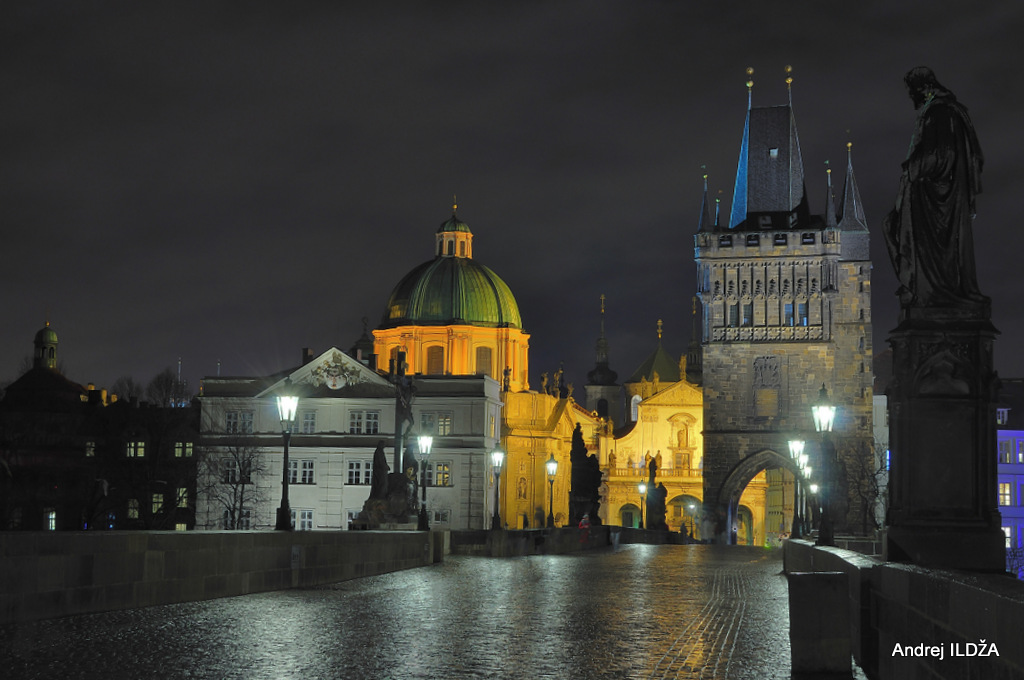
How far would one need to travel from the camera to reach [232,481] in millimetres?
77625

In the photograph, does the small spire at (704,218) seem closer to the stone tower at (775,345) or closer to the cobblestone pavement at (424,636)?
the stone tower at (775,345)

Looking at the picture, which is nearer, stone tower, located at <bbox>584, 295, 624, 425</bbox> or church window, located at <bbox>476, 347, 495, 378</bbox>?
church window, located at <bbox>476, 347, 495, 378</bbox>

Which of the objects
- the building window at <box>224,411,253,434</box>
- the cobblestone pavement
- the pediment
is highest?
the pediment

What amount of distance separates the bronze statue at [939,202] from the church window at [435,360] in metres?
90.8

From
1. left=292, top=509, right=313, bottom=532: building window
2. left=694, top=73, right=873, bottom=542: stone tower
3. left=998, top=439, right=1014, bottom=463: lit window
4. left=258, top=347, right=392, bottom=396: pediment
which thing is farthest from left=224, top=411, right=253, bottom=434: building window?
left=998, top=439, right=1014, bottom=463: lit window

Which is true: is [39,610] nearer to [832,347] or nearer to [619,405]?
[832,347]

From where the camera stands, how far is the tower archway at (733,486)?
258 feet

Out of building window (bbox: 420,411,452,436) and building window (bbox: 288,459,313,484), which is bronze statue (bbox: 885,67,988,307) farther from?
building window (bbox: 288,459,313,484)

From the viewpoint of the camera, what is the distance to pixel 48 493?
78.9m

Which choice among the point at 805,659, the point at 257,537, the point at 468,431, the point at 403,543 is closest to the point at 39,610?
the point at 257,537

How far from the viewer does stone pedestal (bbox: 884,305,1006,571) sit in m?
11.4

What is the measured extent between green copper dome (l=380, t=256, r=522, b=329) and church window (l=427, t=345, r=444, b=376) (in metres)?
1.99

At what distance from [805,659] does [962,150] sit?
16.1 feet

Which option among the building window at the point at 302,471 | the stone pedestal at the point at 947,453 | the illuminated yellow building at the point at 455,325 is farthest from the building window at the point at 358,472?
the stone pedestal at the point at 947,453
